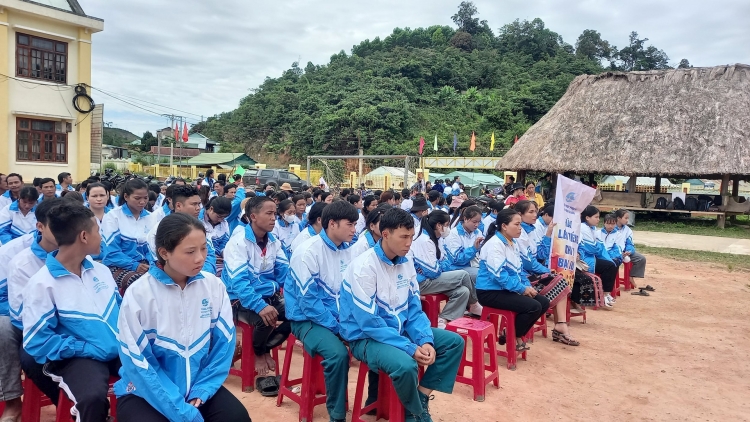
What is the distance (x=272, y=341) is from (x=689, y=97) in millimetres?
18114

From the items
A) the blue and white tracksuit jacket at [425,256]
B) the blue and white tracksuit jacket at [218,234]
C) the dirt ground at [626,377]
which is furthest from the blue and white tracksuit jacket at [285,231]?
the dirt ground at [626,377]

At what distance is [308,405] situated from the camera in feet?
11.6

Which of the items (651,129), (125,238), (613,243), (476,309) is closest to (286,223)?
(125,238)

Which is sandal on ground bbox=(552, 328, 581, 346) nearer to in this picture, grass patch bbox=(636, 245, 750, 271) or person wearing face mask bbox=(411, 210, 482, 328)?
person wearing face mask bbox=(411, 210, 482, 328)

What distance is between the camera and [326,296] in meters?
3.77

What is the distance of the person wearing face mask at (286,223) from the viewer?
639cm

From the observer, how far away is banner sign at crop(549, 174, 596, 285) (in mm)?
5676

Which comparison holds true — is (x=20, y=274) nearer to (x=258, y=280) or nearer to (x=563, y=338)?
(x=258, y=280)

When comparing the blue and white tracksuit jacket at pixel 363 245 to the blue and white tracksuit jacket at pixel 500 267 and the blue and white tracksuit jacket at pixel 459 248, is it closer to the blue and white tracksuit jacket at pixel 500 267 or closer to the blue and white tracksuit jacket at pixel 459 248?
the blue and white tracksuit jacket at pixel 500 267

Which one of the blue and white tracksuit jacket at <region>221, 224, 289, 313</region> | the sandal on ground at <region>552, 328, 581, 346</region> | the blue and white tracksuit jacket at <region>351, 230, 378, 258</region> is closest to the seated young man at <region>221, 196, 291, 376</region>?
the blue and white tracksuit jacket at <region>221, 224, 289, 313</region>

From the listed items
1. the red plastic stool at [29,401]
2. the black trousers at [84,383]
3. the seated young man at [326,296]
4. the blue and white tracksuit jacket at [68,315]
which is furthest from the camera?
the seated young man at [326,296]

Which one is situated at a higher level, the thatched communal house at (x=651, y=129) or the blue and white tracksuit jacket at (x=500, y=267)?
the thatched communal house at (x=651, y=129)

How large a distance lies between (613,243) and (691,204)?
12.2m

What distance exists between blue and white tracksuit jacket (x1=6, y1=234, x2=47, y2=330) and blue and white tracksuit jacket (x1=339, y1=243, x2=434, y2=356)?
5.94 feet
